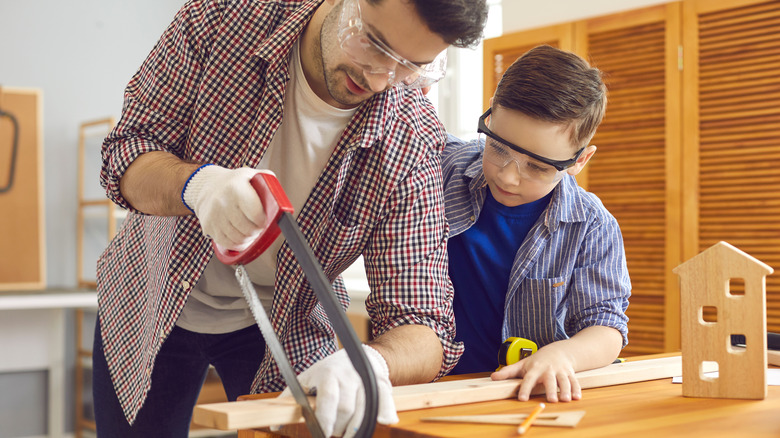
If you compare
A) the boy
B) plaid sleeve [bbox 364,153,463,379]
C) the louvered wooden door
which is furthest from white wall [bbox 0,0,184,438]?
plaid sleeve [bbox 364,153,463,379]

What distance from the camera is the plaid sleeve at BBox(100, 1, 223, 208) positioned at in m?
1.27

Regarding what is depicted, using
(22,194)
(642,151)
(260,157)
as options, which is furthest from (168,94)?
(22,194)

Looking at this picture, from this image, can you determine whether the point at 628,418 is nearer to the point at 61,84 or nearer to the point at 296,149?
the point at 296,149

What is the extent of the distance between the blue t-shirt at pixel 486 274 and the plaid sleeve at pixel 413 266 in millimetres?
227

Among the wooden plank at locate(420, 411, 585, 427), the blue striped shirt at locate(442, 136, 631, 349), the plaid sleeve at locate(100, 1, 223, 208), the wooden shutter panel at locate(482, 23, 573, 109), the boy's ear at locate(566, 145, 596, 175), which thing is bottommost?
the wooden plank at locate(420, 411, 585, 427)

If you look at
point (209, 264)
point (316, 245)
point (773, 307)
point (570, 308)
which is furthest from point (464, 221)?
point (773, 307)

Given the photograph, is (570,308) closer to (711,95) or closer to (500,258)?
(500,258)

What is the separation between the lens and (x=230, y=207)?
97 cm

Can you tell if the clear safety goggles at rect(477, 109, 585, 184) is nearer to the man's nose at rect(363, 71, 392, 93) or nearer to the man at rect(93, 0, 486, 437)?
the man at rect(93, 0, 486, 437)

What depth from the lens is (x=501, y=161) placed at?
1.49 metres

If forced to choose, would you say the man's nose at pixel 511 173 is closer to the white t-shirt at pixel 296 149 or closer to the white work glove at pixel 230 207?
the white t-shirt at pixel 296 149

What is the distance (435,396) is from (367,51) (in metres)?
0.53

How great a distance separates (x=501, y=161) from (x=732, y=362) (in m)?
0.58

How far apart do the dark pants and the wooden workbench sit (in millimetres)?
497
